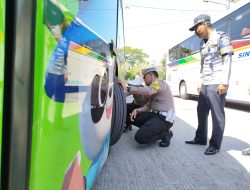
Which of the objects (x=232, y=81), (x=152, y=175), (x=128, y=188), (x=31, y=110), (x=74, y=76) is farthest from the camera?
(x=232, y=81)

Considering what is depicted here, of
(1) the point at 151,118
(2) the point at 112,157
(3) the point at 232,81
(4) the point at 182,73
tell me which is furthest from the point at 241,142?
(4) the point at 182,73

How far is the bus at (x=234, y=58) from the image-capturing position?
26.7ft

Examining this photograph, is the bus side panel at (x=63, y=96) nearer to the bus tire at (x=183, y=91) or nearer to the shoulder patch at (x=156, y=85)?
the shoulder patch at (x=156, y=85)

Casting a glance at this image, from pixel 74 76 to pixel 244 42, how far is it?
7.75m

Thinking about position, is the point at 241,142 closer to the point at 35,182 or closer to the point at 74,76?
the point at 74,76

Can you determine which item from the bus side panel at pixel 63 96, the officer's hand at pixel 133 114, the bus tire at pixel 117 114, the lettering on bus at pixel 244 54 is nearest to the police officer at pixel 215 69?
the officer's hand at pixel 133 114

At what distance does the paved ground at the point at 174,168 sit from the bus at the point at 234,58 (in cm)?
395

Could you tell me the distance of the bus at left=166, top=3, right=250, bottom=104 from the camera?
321 inches

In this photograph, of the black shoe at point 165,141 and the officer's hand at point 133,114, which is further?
the officer's hand at point 133,114

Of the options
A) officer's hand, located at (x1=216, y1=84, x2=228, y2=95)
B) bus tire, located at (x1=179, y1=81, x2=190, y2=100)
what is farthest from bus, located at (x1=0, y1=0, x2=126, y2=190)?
bus tire, located at (x1=179, y1=81, x2=190, y2=100)

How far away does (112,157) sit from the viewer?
3.65 metres

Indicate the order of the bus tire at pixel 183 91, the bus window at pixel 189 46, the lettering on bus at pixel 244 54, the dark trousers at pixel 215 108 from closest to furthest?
the dark trousers at pixel 215 108
the lettering on bus at pixel 244 54
the bus window at pixel 189 46
the bus tire at pixel 183 91

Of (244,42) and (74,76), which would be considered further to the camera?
(244,42)

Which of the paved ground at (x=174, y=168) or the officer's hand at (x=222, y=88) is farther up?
the officer's hand at (x=222, y=88)
